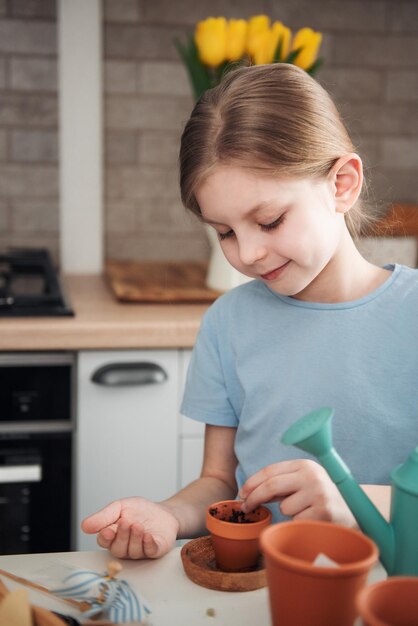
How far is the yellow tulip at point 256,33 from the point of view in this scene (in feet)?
6.81

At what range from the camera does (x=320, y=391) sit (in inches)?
51.9

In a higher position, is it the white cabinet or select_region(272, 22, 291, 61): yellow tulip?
select_region(272, 22, 291, 61): yellow tulip

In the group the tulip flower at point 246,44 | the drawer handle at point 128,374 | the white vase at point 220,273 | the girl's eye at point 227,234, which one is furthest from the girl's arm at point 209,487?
the tulip flower at point 246,44

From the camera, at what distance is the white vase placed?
7.34ft

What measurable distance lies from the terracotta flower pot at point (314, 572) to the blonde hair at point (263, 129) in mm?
541

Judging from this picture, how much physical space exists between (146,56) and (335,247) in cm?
152

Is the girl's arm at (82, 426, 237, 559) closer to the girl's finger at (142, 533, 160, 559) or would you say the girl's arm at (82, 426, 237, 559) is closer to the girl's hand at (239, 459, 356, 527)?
the girl's finger at (142, 533, 160, 559)

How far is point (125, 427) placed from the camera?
201cm

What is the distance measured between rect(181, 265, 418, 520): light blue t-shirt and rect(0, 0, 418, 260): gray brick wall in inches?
48.2

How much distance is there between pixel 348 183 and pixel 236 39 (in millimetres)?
952

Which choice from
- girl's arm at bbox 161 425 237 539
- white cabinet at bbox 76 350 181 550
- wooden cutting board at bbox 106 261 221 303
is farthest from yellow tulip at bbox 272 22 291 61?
girl's arm at bbox 161 425 237 539

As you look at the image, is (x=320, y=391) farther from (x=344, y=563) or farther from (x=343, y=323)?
(x=344, y=563)

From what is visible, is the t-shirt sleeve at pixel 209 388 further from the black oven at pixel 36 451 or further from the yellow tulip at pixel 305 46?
the yellow tulip at pixel 305 46

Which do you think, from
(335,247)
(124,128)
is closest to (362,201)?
(335,247)
